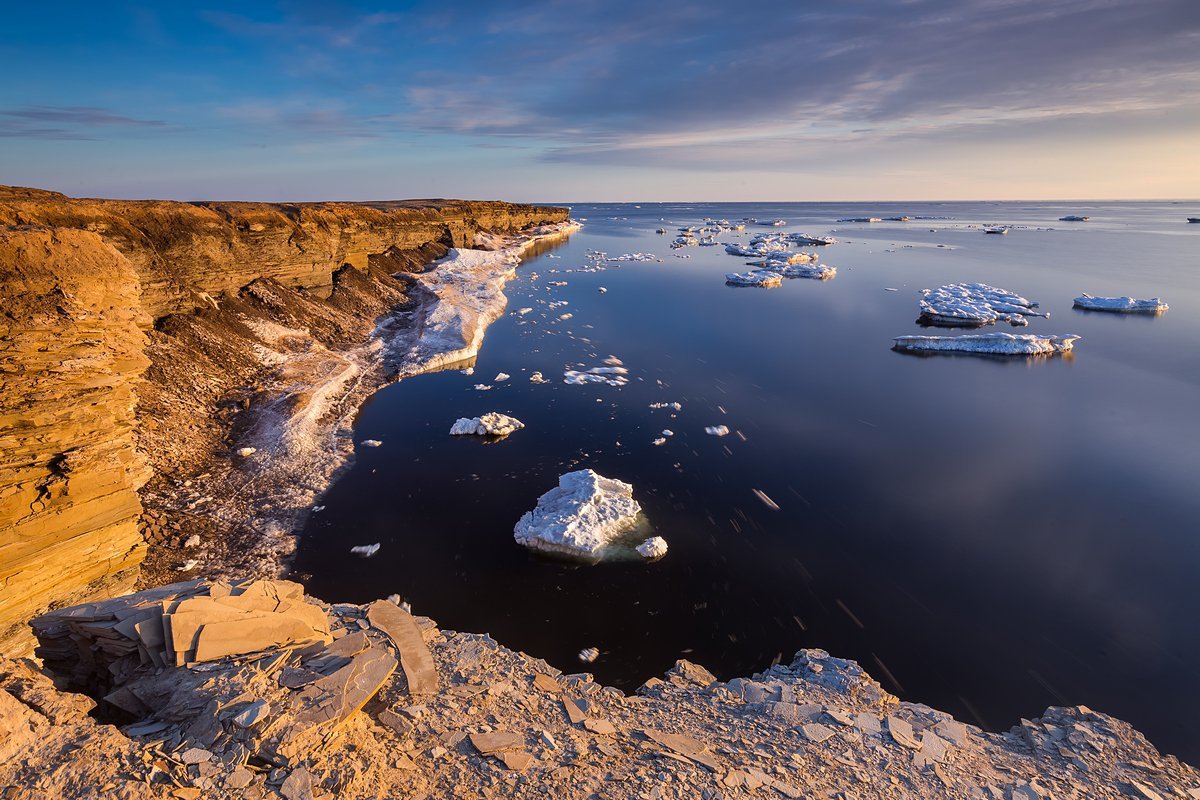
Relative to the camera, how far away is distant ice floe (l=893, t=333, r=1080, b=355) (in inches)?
978

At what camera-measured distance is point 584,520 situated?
35.7 feet

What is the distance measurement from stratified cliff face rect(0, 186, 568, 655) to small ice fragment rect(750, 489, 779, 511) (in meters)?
12.2

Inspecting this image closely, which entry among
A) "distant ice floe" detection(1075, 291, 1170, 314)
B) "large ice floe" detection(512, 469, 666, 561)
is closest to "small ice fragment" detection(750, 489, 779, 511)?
"large ice floe" detection(512, 469, 666, 561)

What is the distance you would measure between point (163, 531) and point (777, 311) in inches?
1243

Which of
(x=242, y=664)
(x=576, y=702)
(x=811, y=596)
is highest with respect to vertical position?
(x=242, y=664)

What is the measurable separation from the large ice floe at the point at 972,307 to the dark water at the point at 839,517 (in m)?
5.73

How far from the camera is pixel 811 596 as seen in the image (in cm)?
965

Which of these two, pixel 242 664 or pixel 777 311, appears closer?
pixel 242 664

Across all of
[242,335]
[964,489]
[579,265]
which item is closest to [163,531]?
[242,335]

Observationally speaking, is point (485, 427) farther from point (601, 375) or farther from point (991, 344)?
point (991, 344)

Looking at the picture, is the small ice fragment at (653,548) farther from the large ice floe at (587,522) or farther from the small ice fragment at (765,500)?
the small ice fragment at (765,500)

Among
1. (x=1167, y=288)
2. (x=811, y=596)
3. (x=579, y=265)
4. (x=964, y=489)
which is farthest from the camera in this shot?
(x=579, y=265)

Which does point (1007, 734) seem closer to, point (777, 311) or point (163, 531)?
point (163, 531)

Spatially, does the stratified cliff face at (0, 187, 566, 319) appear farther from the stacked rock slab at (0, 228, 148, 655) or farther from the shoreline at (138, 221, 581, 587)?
the stacked rock slab at (0, 228, 148, 655)
